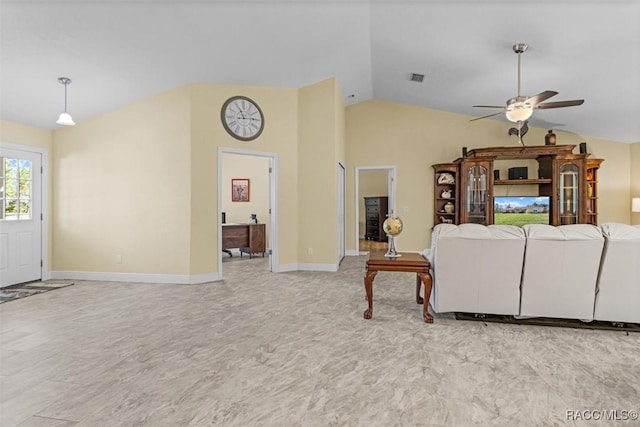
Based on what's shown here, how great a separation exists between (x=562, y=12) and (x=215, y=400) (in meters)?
4.59

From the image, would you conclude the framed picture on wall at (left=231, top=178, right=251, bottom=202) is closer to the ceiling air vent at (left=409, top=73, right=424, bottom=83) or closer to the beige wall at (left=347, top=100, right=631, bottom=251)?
the beige wall at (left=347, top=100, right=631, bottom=251)

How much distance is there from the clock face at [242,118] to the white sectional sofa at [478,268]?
347cm

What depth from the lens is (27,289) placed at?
4.56m

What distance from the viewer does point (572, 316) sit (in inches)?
117

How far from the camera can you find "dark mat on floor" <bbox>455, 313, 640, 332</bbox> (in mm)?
2961

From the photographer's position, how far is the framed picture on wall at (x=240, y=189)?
8.07 meters

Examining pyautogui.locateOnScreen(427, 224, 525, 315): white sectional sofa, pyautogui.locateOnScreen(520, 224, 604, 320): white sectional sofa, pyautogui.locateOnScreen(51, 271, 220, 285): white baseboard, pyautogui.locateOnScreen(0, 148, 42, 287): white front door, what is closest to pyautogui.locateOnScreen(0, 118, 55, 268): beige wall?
pyautogui.locateOnScreen(0, 148, 42, 287): white front door

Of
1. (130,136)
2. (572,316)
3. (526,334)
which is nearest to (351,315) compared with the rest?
(526,334)

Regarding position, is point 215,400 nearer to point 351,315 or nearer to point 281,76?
point 351,315

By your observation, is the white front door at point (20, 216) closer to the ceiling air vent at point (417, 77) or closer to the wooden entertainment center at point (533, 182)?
the ceiling air vent at point (417, 77)

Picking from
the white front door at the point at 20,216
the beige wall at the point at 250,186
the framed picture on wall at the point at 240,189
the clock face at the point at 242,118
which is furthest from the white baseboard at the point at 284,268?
the white front door at the point at 20,216

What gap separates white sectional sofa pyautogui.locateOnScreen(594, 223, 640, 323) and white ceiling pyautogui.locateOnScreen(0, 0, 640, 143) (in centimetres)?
217

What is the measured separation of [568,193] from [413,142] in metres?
3.08

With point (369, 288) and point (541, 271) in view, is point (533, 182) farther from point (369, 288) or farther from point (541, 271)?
point (369, 288)
